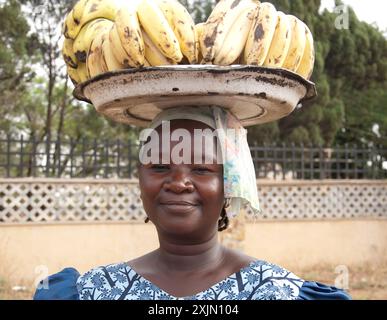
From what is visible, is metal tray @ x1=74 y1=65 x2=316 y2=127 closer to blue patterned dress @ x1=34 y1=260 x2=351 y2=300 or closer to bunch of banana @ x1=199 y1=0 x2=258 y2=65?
bunch of banana @ x1=199 y1=0 x2=258 y2=65

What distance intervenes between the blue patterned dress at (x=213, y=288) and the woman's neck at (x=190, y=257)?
8 cm

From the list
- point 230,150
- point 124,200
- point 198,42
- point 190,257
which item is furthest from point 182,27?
point 124,200

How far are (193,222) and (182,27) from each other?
0.58m

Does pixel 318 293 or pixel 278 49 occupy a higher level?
pixel 278 49

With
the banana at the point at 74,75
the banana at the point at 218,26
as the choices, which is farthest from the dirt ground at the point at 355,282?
the banana at the point at 218,26

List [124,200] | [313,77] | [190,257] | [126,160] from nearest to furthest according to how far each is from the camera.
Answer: [190,257] < [124,200] < [126,160] < [313,77]

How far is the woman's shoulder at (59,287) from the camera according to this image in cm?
181

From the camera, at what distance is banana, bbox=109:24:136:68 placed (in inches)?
64.3

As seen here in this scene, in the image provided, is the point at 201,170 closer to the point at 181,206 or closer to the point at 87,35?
the point at 181,206

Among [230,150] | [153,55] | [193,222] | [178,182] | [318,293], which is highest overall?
[153,55]

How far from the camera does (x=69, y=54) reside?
6.48ft

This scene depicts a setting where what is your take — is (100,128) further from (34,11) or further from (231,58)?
(231,58)

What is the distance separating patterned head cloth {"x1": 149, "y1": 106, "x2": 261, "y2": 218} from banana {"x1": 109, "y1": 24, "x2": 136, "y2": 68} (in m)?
0.25

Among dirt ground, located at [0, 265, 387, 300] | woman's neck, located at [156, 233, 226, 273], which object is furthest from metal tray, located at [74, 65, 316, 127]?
dirt ground, located at [0, 265, 387, 300]
